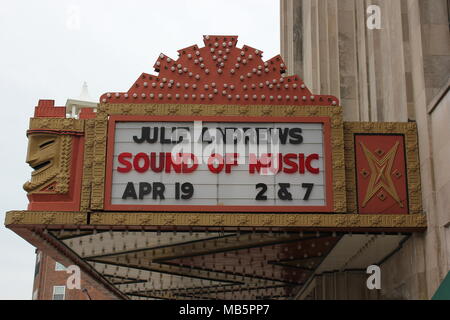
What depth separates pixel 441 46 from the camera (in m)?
17.9

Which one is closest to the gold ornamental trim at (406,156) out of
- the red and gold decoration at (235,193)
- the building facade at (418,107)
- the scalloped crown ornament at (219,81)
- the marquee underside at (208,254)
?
the red and gold decoration at (235,193)

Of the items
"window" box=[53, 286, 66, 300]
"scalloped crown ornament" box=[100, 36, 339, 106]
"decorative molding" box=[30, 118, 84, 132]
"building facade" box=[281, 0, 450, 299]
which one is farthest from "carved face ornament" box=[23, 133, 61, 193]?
"window" box=[53, 286, 66, 300]

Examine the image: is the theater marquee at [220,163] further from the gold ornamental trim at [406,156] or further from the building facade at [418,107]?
the building facade at [418,107]

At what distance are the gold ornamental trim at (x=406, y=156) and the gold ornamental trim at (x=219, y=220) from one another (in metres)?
0.40

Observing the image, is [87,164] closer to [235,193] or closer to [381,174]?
[235,193]

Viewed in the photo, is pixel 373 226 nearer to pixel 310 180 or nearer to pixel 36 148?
pixel 310 180

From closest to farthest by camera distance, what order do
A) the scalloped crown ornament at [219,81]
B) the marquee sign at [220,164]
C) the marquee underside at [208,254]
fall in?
the marquee sign at [220,164], the marquee underside at [208,254], the scalloped crown ornament at [219,81]

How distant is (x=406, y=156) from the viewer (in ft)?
59.3

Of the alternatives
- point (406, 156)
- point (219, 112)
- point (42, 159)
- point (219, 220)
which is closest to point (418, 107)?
point (406, 156)

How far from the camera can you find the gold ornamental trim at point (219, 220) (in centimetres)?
1733

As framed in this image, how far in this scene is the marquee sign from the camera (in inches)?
696

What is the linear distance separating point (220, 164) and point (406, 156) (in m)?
4.25

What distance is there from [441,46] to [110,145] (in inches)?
307
